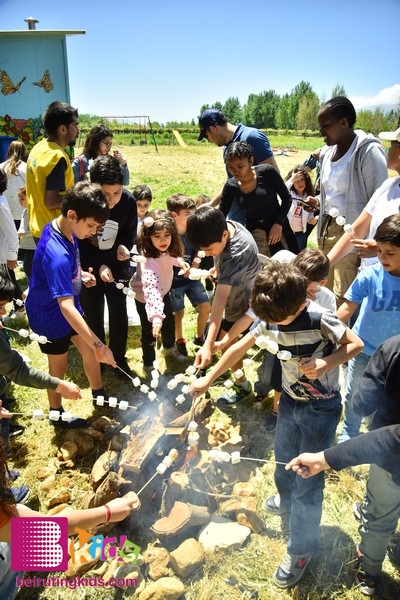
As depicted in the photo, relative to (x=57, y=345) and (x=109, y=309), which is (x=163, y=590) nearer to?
(x=57, y=345)

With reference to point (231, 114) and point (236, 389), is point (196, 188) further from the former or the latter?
point (231, 114)

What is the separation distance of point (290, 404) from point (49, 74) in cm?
865

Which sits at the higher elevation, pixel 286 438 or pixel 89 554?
pixel 286 438

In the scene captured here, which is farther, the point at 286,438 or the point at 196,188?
the point at 196,188

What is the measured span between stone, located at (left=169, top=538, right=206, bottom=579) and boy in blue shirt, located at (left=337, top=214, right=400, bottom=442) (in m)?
1.29

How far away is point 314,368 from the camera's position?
2.04m

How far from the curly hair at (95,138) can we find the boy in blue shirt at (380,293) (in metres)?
3.28

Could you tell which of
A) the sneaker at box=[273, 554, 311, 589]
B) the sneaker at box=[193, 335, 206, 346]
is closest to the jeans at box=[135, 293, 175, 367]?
the sneaker at box=[193, 335, 206, 346]

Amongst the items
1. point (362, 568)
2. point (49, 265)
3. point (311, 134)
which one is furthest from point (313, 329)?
point (311, 134)

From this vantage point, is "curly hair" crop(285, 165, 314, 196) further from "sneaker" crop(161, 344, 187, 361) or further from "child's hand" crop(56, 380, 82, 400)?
"child's hand" crop(56, 380, 82, 400)

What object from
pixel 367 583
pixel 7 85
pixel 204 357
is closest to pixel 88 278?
pixel 204 357

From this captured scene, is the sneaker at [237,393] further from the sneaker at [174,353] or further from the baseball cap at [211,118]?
the baseball cap at [211,118]

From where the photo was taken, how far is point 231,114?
7944 centimetres

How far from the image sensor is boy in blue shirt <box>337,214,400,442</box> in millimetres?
2408
